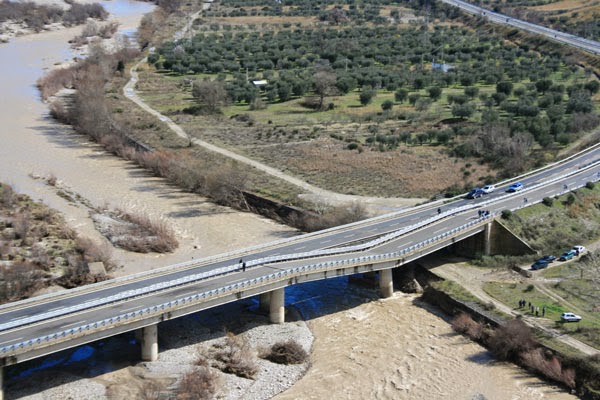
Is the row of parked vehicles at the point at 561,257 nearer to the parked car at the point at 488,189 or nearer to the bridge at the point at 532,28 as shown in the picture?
the parked car at the point at 488,189

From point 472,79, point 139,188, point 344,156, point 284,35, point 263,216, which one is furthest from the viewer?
point 284,35

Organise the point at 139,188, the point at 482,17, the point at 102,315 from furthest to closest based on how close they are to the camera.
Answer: the point at 482,17 < the point at 139,188 < the point at 102,315

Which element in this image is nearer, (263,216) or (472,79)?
(263,216)

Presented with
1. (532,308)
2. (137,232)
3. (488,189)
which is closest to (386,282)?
(532,308)

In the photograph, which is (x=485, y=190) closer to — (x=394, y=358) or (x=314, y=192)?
(x=314, y=192)

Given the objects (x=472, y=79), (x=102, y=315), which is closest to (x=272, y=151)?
(x=472, y=79)

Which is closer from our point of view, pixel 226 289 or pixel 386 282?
pixel 226 289

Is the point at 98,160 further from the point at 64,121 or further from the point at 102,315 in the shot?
the point at 102,315
